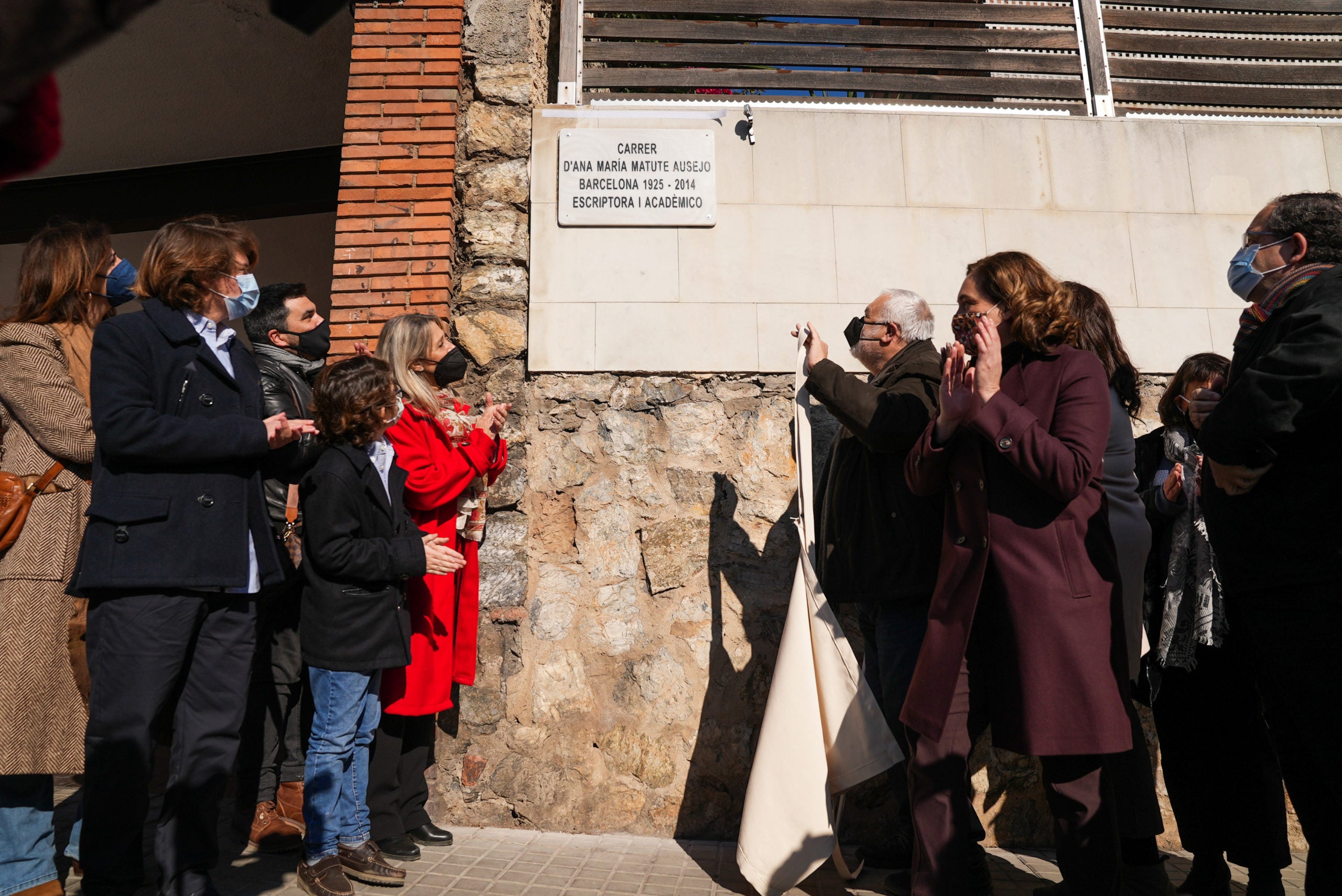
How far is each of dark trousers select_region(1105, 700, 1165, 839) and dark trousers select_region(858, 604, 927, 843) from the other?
629 mm

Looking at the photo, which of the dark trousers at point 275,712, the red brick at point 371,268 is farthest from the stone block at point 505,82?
the dark trousers at point 275,712

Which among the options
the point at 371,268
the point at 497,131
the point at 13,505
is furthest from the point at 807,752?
the point at 497,131

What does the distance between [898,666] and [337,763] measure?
185 cm

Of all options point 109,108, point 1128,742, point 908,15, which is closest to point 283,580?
point 1128,742

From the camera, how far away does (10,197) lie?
281 inches

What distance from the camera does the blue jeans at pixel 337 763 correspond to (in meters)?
2.72

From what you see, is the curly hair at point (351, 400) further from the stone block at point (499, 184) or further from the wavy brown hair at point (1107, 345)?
the wavy brown hair at point (1107, 345)

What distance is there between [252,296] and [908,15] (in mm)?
3381

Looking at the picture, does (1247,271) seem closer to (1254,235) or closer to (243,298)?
(1254,235)

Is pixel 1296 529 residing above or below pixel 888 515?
below

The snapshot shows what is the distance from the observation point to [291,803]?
313cm

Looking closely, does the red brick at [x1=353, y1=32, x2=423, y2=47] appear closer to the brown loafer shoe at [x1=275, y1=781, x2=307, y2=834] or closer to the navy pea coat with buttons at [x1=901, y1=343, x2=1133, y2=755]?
the navy pea coat with buttons at [x1=901, y1=343, x2=1133, y2=755]

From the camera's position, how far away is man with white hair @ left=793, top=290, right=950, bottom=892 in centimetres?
288

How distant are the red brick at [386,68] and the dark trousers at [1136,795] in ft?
13.0
